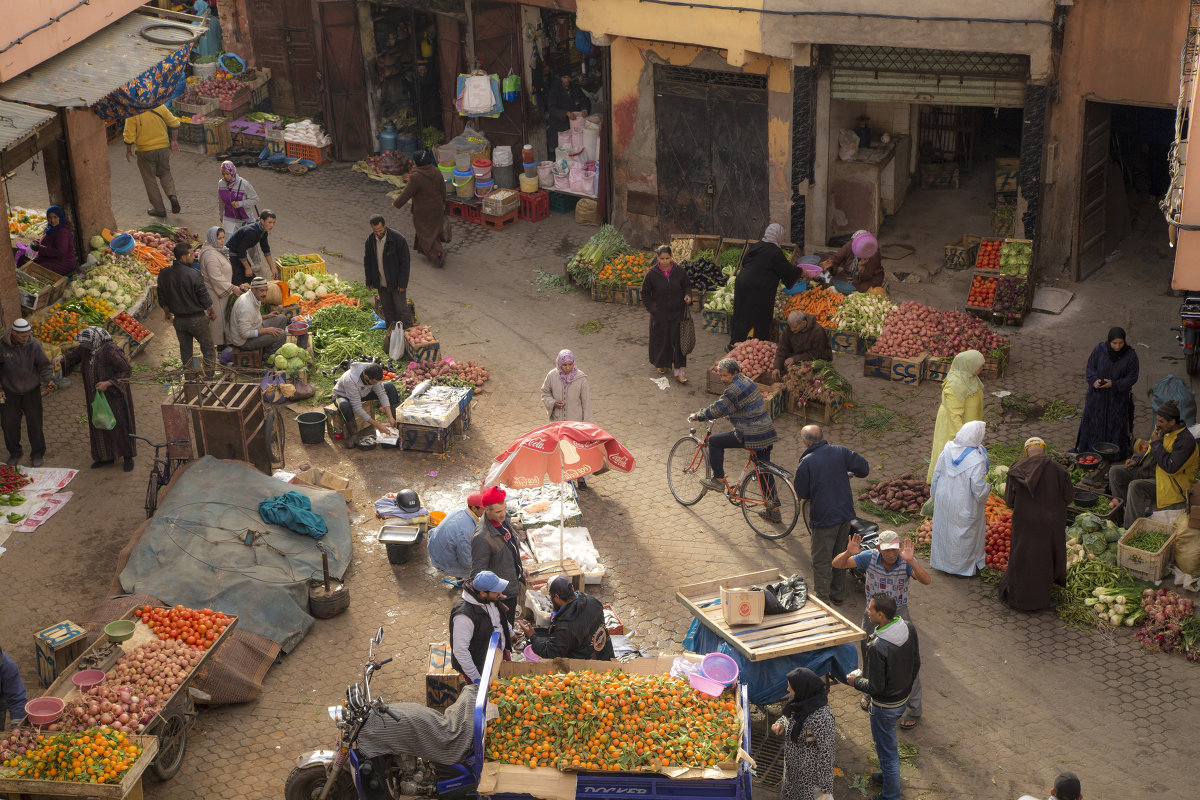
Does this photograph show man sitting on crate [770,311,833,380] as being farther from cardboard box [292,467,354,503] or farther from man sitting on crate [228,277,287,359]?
man sitting on crate [228,277,287,359]

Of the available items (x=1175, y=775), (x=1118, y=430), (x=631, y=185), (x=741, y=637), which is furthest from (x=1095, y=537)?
(x=631, y=185)

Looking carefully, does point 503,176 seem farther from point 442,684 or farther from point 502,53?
point 442,684

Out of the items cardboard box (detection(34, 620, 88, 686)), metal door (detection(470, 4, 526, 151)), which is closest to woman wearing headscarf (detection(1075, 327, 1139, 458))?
cardboard box (detection(34, 620, 88, 686))

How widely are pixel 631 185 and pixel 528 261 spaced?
6.00 feet

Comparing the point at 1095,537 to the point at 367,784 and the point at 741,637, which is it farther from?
the point at 367,784

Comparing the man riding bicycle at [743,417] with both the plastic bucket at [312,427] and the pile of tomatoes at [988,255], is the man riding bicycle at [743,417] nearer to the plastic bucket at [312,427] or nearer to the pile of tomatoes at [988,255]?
the plastic bucket at [312,427]

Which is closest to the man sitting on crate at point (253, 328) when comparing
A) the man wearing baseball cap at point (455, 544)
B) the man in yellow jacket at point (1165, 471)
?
the man wearing baseball cap at point (455, 544)

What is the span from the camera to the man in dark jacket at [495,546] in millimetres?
9695

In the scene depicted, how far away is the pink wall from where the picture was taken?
14.1 m

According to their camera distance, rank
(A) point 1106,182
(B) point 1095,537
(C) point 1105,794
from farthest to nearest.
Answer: (A) point 1106,182 < (B) point 1095,537 < (C) point 1105,794

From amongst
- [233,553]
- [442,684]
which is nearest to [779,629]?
[442,684]

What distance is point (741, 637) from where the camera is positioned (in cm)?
908

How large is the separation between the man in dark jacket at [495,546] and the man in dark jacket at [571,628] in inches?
25.4

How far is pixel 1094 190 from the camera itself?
15992 mm
